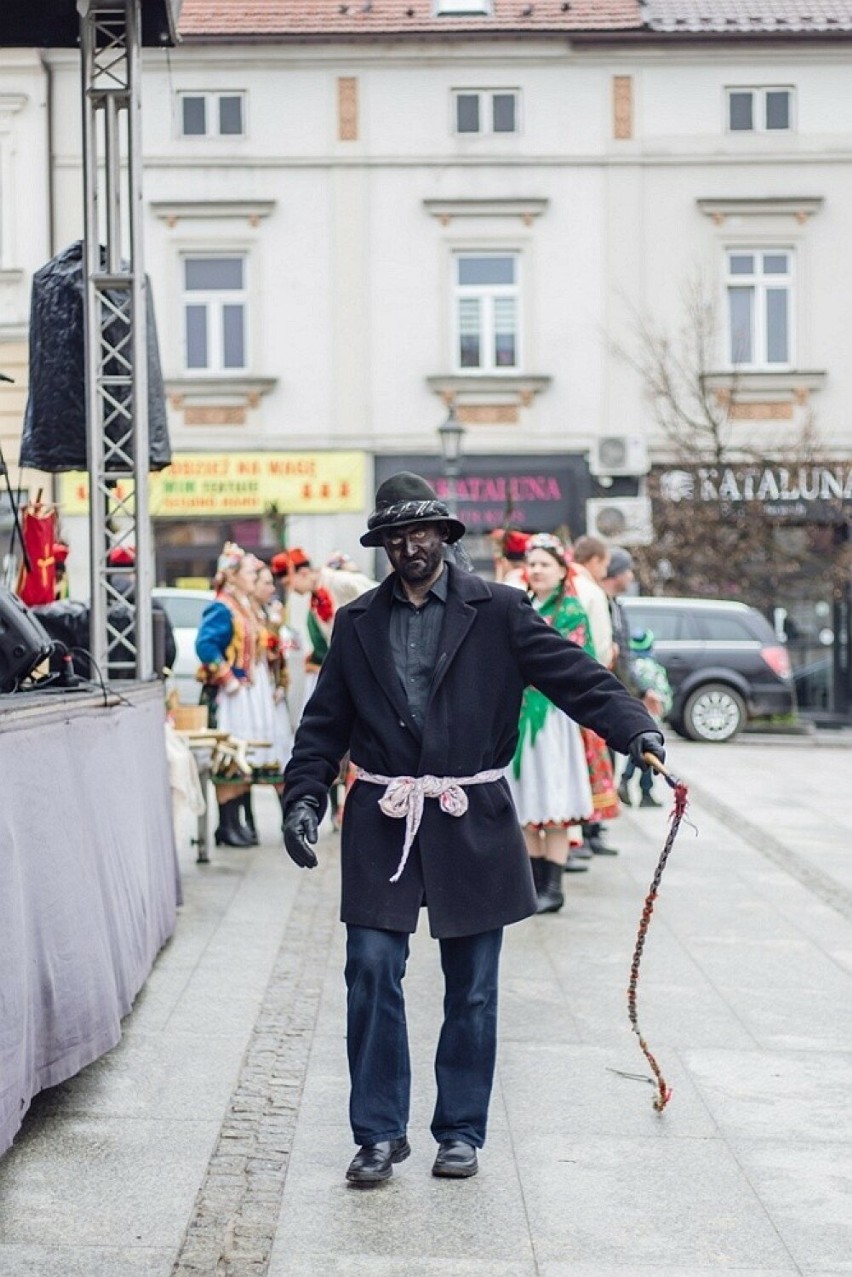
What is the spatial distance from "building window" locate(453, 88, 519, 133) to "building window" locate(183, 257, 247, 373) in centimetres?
354

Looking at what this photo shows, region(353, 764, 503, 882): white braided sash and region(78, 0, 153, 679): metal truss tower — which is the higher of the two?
region(78, 0, 153, 679): metal truss tower

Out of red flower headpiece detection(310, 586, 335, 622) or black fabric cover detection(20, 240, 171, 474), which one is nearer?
black fabric cover detection(20, 240, 171, 474)

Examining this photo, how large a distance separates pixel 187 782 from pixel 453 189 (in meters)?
17.6

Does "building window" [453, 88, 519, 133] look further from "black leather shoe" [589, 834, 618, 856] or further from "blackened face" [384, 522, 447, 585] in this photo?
"blackened face" [384, 522, 447, 585]

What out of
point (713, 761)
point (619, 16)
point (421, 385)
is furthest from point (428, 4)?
point (713, 761)

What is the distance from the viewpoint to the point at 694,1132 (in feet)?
17.6

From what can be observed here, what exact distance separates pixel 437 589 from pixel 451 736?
41cm

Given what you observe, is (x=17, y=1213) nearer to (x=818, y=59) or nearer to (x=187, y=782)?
(x=187, y=782)

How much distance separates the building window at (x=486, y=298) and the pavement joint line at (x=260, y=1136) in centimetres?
1856

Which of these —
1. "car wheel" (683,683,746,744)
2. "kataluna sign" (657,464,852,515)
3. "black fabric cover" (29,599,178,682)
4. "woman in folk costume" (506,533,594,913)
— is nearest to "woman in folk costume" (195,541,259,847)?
"black fabric cover" (29,599,178,682)

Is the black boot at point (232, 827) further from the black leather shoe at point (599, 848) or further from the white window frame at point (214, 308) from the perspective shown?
the white window frame at point (214, 308)

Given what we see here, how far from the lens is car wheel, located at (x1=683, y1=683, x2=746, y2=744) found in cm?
2155

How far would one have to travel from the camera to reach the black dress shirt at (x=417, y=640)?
16.6 feet

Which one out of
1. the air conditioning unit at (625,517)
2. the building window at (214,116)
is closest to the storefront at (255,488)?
the air conditioning unit at (625,517)
